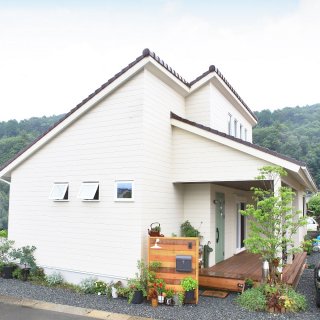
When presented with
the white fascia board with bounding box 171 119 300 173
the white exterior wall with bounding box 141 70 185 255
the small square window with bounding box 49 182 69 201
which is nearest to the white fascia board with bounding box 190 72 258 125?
the white exterior wall with bounding box 141 70 185 255

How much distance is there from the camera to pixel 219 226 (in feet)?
38.5

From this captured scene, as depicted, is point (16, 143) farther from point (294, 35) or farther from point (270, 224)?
point (270, 224)

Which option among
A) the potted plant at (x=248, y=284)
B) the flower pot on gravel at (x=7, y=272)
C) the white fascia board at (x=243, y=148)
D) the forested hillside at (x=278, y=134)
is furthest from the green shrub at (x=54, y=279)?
the forested hillside at (x=278, y=134)

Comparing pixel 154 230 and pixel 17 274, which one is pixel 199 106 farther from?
pixel 17 274

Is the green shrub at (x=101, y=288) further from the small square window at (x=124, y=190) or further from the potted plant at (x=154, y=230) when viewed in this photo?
the small square window at (x=124, y=190)

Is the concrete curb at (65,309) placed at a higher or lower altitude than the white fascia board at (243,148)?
lower

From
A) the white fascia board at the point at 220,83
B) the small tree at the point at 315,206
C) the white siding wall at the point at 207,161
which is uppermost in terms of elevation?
the white fascia board at the point at 220,83

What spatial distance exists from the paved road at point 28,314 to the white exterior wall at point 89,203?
6.50ft

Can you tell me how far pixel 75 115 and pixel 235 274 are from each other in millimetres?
6668

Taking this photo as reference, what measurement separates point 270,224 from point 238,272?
267 cm

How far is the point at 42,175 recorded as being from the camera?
1091cm

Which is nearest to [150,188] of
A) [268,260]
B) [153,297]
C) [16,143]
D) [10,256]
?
[153,297]

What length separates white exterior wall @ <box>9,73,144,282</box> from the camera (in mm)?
9016

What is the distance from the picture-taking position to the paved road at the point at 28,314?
7.00 metres
